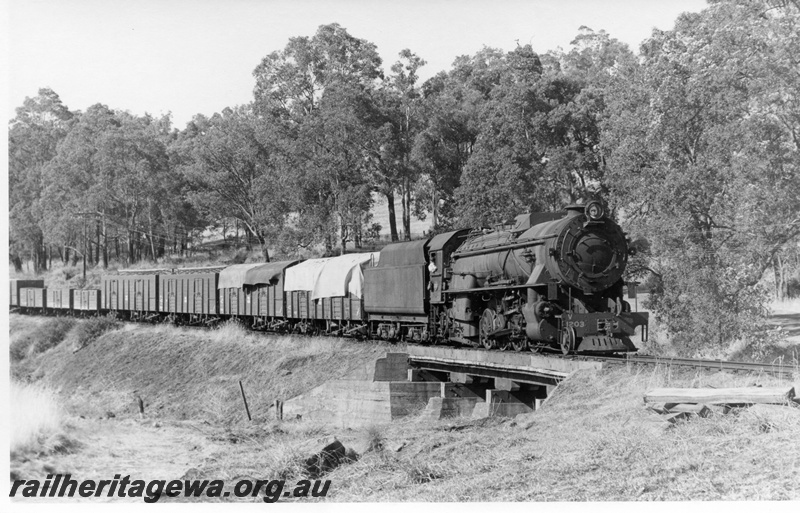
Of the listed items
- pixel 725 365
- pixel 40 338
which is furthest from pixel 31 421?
pixel 40 338

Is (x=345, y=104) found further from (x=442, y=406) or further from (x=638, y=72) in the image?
(x=442, y=406)

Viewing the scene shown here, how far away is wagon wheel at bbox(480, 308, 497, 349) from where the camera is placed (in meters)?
20.0

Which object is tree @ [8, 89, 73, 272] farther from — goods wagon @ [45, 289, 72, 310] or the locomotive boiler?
the locomotive boiler

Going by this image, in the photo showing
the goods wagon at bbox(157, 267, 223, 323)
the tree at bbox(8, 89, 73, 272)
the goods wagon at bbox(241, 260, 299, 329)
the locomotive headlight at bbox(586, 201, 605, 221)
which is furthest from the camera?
the tree at bbox(8, 89, 73, 272)

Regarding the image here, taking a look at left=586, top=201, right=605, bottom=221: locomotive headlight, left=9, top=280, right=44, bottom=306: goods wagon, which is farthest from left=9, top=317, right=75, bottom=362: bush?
left=586, top=201, right=605, bottom=221: locomotive headlight

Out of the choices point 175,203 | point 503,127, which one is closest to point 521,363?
point 503,127

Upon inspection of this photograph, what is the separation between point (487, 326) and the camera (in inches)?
795

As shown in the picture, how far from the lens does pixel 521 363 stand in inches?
707

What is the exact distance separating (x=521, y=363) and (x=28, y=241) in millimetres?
36878

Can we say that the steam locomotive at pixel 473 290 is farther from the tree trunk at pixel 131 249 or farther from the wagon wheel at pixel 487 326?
the tree trunk at pixel 131 249

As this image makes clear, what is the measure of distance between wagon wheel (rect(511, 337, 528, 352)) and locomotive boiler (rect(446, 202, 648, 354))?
2 cm

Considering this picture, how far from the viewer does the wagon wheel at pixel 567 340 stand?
57.2ft

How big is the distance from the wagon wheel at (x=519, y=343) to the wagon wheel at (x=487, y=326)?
614 mm

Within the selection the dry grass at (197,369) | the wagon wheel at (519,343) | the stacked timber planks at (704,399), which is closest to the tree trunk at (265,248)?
the dry grass at (197,369)
